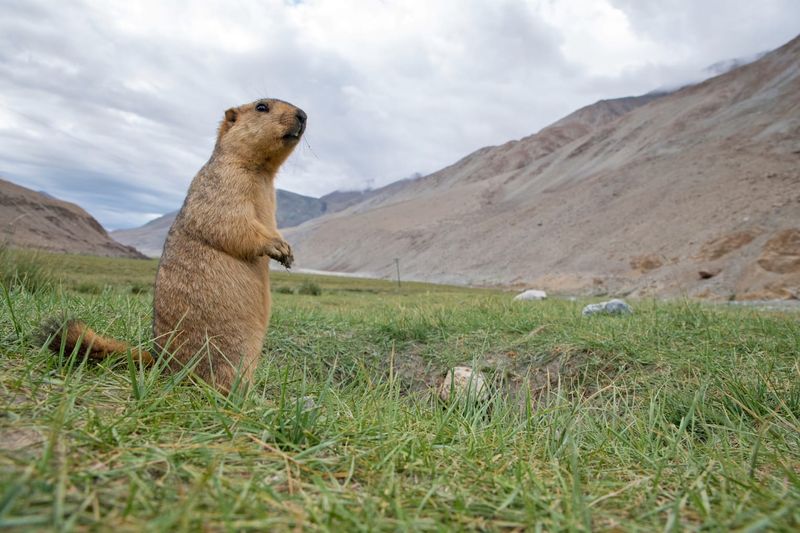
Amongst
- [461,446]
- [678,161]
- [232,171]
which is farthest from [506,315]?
[678,161]

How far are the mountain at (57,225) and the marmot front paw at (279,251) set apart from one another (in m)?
63.4

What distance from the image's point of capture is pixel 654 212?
44.8 m

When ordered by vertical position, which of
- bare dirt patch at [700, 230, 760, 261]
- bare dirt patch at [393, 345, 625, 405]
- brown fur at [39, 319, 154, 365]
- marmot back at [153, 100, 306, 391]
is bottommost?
bare dirt patch at [393, 345, 625, 405]

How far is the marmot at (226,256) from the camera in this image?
301cm

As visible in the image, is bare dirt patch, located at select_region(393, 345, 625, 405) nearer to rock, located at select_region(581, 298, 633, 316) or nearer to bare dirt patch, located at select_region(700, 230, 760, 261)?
rock, located at select_region(581, 298, 633, 316)

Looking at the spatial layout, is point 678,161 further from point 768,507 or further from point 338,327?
point 768,507

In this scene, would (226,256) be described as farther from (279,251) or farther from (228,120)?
(228,120)

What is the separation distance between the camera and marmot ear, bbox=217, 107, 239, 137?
4.28 m

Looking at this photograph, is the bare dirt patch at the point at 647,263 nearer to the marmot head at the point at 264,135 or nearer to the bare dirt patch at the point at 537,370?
the bare dirt patch at the point at 537,370

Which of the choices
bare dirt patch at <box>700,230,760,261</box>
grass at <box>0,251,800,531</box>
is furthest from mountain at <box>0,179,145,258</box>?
grass at <box>0,251,800,531</box>

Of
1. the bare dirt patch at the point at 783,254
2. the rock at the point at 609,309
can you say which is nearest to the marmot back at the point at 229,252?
the rock at the point at 609,309

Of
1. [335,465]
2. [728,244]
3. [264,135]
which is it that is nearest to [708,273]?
[728,244]

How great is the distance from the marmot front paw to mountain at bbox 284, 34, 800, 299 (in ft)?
38.3

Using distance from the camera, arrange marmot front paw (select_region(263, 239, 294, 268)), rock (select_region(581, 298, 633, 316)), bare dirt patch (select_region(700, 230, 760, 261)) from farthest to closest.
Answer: bare dirt patch (select_region(700, 230, 760, 261)) → rock (select_region(581, 298, 633, 316)) → marmot front paw (select_region(263, 239, 294, 268))
